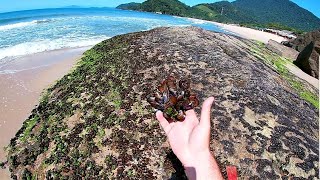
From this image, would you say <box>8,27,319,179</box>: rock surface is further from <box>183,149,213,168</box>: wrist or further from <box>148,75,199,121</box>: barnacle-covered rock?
<box>183,149,213,168</box>: wrist

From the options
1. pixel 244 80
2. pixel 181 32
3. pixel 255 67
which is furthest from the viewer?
pixel 181 32

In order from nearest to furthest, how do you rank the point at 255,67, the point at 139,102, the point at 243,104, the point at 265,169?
1. the point at 265,169
2. the point at 243,104
3. the point at 139,102
4. the point at 255,67

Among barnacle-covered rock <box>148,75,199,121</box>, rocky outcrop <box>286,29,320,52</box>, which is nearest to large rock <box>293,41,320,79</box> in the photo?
rocky outcrop <box>286,29,320,52</box>

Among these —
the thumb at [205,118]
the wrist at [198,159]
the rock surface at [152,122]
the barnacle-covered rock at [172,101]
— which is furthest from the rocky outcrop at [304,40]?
the wrist at [198,159]

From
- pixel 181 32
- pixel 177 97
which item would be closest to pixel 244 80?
pixel 181 32

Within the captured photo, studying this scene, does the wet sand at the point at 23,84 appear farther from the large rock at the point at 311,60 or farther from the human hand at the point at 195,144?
the large rock at the point at 311,60

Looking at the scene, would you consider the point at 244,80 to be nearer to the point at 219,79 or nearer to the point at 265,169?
the point at 219,79
